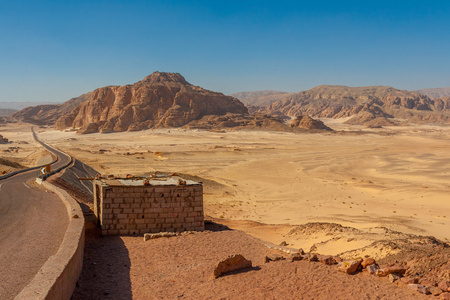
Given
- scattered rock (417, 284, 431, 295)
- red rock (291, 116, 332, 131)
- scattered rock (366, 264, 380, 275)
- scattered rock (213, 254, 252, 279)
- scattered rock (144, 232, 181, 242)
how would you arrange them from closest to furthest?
scattered rock (417, 284, 431, 295) → scattered rock (366, 264, 380, 275) → scattered rock (213, 254, 252, 279) → scattered rock (144, 232, 181, 242) → red rock (291, 116, 332, 131)

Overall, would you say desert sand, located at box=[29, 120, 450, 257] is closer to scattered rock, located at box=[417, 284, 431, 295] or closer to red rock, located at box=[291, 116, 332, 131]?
scattered rock, located at box=[417, 284, 431, 295]

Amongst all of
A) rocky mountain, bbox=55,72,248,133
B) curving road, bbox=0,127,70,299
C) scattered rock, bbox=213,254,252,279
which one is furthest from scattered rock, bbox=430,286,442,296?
rocky mountain, bbox=55,72,248,133

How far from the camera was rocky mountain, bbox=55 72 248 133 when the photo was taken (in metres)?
87.6

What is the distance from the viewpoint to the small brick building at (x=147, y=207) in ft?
35.9

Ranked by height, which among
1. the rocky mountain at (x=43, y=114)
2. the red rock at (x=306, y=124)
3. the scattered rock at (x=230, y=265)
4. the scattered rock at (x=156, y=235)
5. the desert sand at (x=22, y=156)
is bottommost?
the desert sand at (x=22, y=156)

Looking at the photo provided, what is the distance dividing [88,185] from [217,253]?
622 inches

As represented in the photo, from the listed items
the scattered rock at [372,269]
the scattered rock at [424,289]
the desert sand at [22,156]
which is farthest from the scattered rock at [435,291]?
the desert sand at [22,156]

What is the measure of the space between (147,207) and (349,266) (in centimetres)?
638

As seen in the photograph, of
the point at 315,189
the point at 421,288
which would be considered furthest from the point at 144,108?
the point at 421,288

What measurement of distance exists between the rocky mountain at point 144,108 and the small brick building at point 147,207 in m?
75.0

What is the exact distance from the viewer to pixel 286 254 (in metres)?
8.68

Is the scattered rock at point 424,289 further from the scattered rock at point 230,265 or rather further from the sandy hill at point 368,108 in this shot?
the sandy hill at point 368,108

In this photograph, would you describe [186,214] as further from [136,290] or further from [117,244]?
[136,290]

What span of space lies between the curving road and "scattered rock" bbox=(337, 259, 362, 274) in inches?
208
